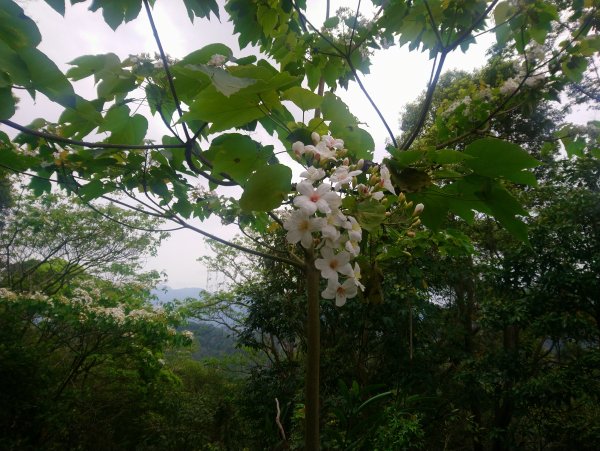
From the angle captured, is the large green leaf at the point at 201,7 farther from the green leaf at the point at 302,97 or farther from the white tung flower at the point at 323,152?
the white tung flower at the point at 323,152

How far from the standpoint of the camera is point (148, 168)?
1.43 m

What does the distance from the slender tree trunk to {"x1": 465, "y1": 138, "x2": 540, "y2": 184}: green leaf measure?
40 centimetres

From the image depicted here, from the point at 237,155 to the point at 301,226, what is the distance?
0.78 ft

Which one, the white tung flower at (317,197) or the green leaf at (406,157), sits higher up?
the green leaf at (406,157)

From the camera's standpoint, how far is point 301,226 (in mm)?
697

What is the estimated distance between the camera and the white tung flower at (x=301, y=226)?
679 mm

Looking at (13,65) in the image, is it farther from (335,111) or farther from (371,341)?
(371,341)

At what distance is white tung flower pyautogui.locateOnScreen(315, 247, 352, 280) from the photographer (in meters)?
0.74

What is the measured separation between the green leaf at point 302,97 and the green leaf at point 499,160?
1.18 ft

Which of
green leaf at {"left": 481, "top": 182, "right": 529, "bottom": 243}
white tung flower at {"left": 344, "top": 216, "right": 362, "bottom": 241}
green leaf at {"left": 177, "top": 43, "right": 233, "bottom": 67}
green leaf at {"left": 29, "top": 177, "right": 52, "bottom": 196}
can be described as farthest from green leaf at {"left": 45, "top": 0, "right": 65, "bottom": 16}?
green leaf at {"left": 29, "top": 177, "right": 52, "bottom": 196}

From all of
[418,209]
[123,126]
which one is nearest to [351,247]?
[418,209]

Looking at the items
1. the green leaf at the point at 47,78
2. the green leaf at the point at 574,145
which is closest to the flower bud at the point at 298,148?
the green leaf at the point at 47,78

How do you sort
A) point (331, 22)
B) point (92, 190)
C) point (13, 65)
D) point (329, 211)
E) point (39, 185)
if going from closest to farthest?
point (13, 65), point (329, 211), point (92, 190), point (331, 22), point (39, 185)

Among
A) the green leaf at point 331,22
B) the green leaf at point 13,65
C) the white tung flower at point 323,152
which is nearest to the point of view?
the green leaf at point 13,65
